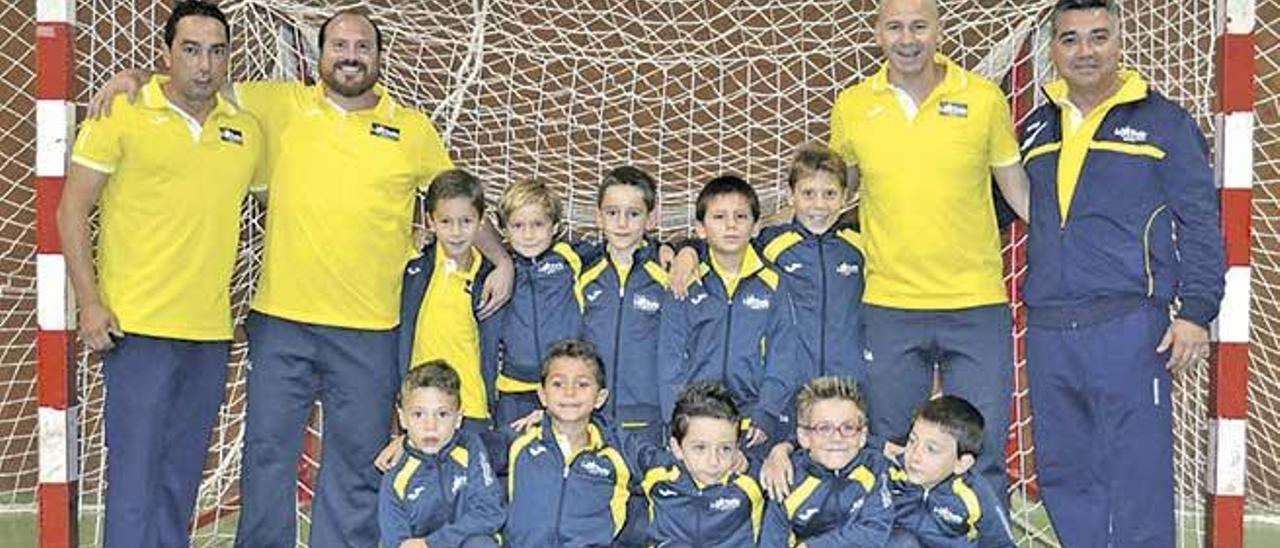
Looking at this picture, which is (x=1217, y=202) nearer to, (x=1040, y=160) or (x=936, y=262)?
(x=1040, y=160)

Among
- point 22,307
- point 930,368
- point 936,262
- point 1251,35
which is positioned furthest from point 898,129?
point 22,307

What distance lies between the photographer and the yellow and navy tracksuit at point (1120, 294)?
3.29 meters

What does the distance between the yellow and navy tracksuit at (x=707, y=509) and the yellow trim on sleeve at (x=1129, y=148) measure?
113cm

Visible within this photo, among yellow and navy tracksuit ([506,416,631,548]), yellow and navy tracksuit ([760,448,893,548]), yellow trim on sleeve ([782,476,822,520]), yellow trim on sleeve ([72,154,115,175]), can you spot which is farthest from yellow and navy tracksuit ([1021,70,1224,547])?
yellow trim on sleeve ([72,154,115,175])

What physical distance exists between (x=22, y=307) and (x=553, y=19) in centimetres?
222

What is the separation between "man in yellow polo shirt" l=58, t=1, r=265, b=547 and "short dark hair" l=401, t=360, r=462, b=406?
1.70 ft

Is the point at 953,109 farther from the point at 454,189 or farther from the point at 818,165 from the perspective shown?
the point at 454,189

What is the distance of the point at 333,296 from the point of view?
3.60m

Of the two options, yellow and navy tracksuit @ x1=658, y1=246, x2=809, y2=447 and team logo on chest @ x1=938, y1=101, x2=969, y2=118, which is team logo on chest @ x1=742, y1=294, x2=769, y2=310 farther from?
team logo on chest @ x1=938, y1=101, x2=969, y2=118

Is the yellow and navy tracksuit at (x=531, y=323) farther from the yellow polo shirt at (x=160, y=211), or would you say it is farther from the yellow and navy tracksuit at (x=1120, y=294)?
the yellow and navy tracksuit at (x=1120, y=294)

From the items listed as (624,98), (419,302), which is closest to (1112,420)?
(419,302)

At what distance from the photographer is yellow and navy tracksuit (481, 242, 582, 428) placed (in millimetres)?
3627

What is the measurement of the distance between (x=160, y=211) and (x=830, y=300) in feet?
5.39

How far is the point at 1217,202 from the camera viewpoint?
336cm
